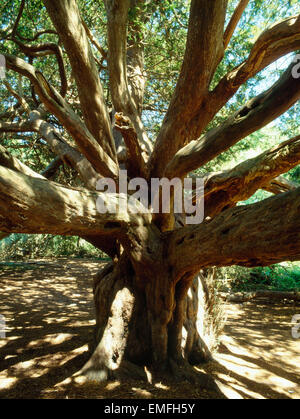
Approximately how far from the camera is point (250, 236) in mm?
2006

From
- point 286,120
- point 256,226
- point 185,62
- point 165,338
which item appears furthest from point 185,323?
point 286,120

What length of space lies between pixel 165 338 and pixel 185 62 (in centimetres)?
319

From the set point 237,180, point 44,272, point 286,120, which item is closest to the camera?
point 237,180

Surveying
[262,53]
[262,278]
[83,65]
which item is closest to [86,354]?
[83,65]

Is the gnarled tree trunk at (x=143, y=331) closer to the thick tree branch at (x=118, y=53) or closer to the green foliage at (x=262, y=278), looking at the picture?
the thick tree branch at (x=118, y=53)

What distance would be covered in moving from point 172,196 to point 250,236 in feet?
4.14

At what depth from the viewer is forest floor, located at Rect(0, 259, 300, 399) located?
2766 millimetres

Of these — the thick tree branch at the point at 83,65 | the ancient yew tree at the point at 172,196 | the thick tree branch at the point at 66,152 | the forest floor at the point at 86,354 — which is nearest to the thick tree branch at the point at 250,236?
the ancient yew tree at the point at 172,196

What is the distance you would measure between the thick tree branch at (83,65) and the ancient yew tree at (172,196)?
1 cm

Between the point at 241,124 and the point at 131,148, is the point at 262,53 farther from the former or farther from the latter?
the point at 131,148

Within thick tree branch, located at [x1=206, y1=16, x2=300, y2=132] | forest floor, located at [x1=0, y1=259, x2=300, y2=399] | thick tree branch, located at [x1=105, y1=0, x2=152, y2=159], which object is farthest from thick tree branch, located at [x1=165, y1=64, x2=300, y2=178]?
forest floor, located at [x1=0, y1=259, x2=300, y2=399]

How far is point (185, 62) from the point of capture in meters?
3.09

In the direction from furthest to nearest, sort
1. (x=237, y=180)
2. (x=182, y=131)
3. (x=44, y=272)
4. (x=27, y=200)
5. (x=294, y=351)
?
(x=44, y=272) → (x=294, y=351) → (x=182, y=131) → (x=237, y=180) → (x=27, y=200)

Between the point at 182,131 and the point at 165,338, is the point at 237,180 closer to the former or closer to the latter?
the point at 182,131
